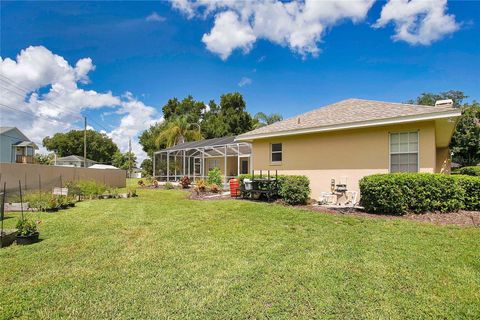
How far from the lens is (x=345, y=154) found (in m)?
11.2

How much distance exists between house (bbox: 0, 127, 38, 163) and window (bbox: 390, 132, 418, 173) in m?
35.0

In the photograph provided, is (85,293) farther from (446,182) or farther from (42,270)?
(446,182)

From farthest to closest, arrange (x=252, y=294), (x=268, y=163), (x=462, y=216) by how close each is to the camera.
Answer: (x=268, y=163) < (x=462, y=216) < (x=252, y=294)

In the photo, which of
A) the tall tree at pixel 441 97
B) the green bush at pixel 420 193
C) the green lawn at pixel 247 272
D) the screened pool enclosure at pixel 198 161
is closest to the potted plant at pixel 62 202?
the green lawn at pixel 247 272

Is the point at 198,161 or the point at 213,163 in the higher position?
the point at 198,161

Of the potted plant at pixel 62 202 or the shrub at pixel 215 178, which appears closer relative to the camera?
the potted plant at pixel 62 202

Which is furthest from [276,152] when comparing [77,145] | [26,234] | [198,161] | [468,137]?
[77,145]

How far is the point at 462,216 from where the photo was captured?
7.75m

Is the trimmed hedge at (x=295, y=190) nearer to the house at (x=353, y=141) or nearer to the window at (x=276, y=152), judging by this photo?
the house at (x=353, y=141)

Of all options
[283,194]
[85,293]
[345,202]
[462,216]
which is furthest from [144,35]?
[462,216]

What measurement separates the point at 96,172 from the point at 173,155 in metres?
9.07

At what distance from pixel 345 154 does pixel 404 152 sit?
207 cm

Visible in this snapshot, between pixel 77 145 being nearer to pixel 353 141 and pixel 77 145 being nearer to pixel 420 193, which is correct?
pixel 353 141

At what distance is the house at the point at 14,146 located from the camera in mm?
31000
